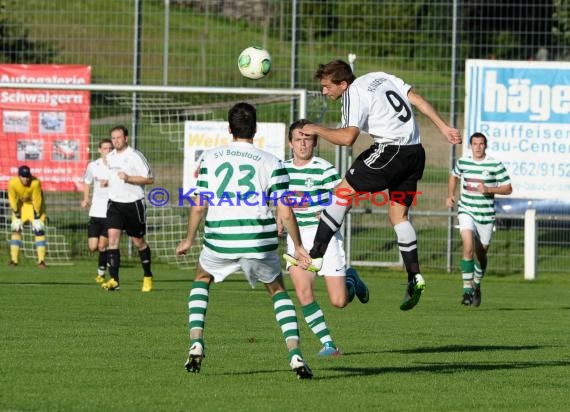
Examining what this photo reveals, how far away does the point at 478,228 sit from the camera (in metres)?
18.1

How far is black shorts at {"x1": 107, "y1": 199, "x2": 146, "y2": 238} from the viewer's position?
60.9ft

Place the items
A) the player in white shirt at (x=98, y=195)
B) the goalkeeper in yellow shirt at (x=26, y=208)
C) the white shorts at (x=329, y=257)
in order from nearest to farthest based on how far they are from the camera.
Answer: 1. the white shorts at (x=329, y=257)
2. the player in white shirt at (x=98, y=195)
3. the goalkeeper in yellow shirt at (x=26, y=208)

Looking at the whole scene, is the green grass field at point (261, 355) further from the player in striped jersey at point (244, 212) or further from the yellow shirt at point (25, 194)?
the yellow shirt at point (25, 194)

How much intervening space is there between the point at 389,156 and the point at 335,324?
4136 mm

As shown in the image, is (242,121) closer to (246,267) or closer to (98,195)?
(246,267)

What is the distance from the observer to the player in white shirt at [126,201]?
60.6 ft

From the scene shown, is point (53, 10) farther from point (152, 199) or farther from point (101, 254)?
point (101, 254)

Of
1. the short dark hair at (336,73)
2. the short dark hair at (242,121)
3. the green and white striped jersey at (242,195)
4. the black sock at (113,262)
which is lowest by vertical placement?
the black sock at (113,262)

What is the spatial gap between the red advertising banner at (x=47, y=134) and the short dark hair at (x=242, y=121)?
15.0 meters

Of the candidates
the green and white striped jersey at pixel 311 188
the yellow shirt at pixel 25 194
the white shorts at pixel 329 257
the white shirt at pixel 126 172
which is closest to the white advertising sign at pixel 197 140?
the yellow shirt at pixel 25 194

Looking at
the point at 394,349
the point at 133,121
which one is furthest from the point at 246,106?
the point at 133,121

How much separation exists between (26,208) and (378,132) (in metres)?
13.9

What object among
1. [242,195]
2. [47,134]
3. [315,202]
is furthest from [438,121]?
[47,134]

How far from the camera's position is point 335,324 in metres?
14.3
